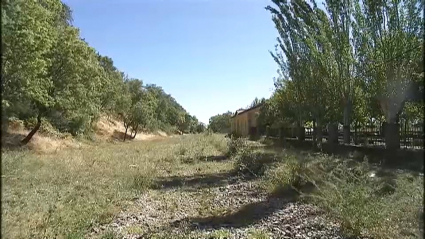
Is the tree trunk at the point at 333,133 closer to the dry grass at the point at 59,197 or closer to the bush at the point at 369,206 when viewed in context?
the dry grass at the point at 59,197

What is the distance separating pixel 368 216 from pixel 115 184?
907 cm

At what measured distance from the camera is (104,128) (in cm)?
6169

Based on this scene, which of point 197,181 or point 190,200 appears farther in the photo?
point 197,181

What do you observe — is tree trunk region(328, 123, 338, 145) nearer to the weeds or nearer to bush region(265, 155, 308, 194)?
bush region(265, 155, 308, 194)

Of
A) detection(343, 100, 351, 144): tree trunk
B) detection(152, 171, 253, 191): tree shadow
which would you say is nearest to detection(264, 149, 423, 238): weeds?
detection(152, 171, 253, 191): tree shadow

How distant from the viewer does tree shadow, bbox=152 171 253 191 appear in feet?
48.1

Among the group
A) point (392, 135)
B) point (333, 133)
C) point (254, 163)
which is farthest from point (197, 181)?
point (333, 133)

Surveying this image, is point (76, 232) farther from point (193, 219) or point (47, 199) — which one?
point (193, 219)

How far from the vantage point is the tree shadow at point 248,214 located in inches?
341

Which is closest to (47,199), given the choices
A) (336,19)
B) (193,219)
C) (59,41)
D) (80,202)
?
(80,202)

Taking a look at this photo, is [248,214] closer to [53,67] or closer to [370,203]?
[370,203]

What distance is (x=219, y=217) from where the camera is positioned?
9391 millimetres

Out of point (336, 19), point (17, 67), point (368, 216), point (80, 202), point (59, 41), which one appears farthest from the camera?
point (59, 41)

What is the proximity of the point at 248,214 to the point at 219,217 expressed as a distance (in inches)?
34.5
